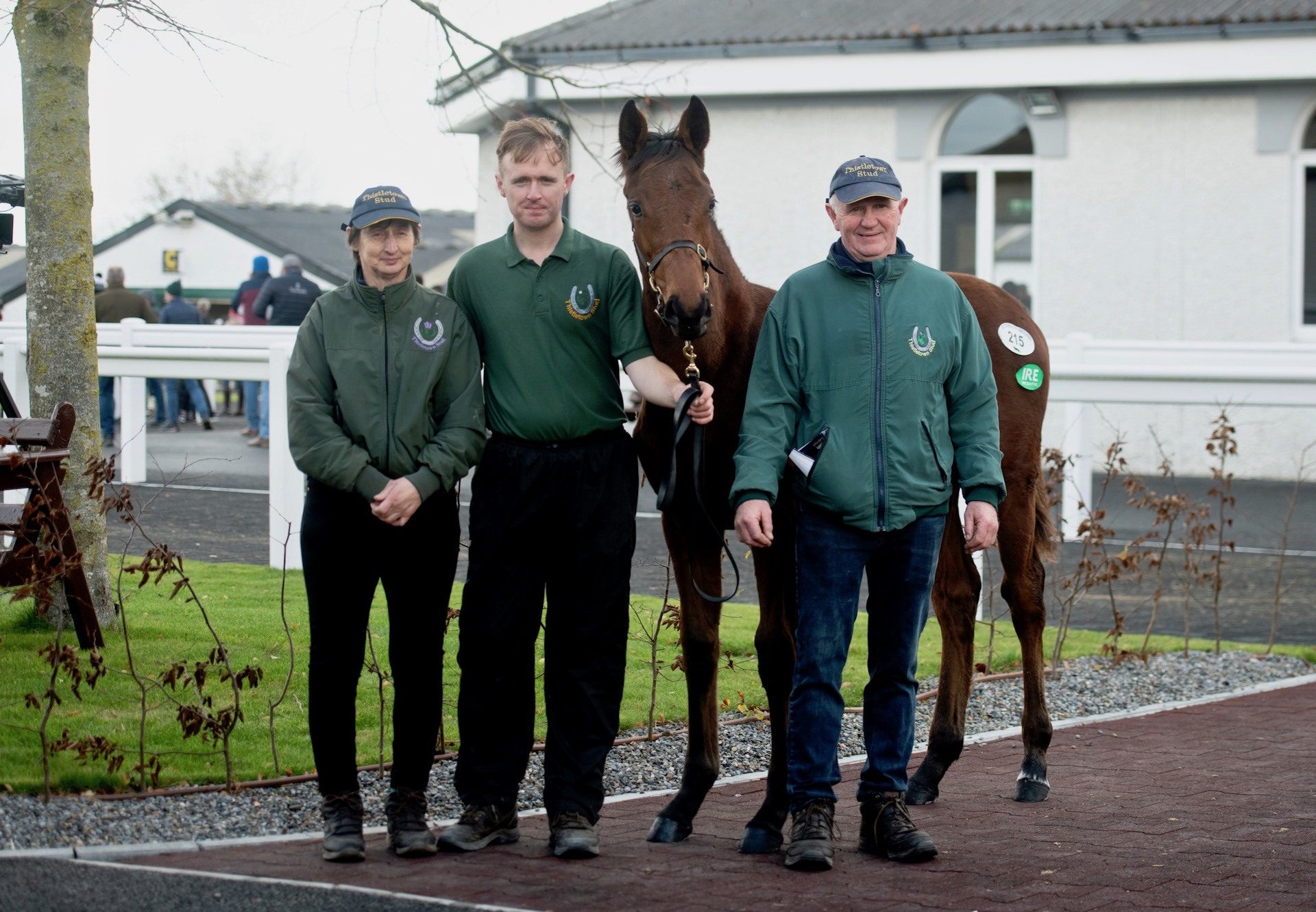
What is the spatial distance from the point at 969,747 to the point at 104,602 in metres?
→ 3.99

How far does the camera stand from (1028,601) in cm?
658

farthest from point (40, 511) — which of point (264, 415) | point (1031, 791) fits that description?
point (264, 415)

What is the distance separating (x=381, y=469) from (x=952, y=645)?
249 centimetres

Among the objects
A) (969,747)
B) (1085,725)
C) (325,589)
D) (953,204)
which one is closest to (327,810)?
(325,589)

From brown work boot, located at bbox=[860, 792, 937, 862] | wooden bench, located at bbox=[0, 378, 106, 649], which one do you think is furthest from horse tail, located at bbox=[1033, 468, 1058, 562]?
wooden bench, located at bbox=[0, 378, 106, 649]

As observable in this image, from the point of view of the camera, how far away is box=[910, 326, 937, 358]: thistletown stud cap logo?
16.6 feet

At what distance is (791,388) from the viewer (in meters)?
5.11

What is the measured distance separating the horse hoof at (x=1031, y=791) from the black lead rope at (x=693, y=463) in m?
1.46

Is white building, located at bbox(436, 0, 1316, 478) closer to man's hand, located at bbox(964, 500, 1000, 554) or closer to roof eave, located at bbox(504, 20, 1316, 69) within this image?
roof eave, located at bbox(504, 20, 1316, 69)

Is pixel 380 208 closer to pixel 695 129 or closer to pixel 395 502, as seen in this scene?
pixel 395 502

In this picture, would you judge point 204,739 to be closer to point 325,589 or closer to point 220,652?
point 220,652

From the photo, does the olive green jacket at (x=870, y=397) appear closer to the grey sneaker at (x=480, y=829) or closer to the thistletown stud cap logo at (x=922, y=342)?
the thistletown stud cap logo at (x=922, y=342)

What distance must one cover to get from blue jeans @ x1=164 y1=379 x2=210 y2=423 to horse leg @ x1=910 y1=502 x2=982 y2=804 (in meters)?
17.8

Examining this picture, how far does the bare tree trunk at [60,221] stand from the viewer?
7504 millimetres
